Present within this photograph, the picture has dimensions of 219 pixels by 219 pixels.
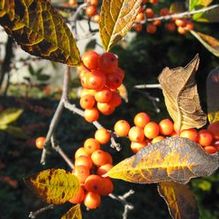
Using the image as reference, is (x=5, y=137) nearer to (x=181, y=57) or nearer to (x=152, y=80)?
(x=152, y=80)

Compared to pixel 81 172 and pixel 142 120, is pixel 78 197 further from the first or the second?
pixel 142 120

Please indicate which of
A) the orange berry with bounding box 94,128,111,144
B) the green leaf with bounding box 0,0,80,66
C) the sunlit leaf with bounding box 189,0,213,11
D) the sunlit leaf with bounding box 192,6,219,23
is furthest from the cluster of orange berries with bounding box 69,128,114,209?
the sunlit leaf with bounding box 189,0,213,11

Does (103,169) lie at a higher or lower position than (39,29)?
lower

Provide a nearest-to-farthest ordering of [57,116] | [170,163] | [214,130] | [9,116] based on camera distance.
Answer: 1. [170,163]
2. [214,130]
3. [57,116]
4. [9,116]

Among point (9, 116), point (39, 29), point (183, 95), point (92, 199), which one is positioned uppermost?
point (39, 29)

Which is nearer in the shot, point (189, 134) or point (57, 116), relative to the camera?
point (189, 134)

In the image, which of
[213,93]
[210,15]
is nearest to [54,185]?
[213,93]

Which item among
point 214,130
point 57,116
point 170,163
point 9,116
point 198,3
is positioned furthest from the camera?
point 9,116
